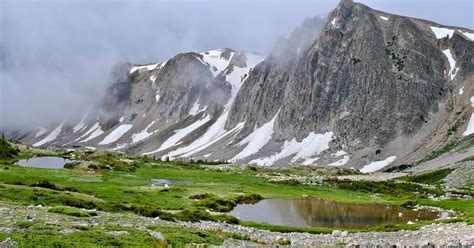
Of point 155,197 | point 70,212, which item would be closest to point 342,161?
point 155,197

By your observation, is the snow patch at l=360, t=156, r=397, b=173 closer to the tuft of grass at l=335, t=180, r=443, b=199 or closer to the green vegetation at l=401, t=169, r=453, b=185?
the green vegetation at l=401, t=169, r=453, b=185

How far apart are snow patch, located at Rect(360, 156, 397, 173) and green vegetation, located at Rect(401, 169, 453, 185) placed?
52.1m

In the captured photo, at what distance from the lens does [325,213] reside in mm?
64250

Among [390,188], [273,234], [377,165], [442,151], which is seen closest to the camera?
[273,234]

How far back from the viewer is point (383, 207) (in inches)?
2817

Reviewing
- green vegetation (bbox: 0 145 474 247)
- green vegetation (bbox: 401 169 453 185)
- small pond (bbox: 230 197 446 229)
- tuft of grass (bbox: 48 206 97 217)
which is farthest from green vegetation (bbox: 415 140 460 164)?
tuft of grass (bbox: 48 206 97 217)

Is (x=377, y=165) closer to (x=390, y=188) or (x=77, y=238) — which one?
(x=390, y=188)

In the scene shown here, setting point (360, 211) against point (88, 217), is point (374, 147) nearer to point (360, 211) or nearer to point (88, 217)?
point (360, 211)

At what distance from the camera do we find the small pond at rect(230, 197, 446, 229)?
56.0 m

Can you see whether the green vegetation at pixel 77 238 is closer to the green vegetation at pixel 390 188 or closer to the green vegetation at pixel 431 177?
the green vegetation at pixel 390 188

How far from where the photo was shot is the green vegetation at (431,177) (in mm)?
116250

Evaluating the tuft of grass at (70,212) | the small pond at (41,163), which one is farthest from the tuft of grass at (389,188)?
the tuft of grass at (70,212)

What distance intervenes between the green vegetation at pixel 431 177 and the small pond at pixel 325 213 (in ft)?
159

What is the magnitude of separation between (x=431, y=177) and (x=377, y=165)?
2421 inches
